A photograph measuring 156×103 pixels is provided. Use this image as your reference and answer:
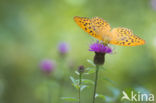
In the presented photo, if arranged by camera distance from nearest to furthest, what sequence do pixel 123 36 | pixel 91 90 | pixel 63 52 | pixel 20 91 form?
pixel 123 36
pixel 63 52
pixel 91 90
pixel 20 91

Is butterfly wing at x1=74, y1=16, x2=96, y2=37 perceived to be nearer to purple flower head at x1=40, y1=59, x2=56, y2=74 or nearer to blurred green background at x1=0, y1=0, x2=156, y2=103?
blurred green background at x1=0, y1=0, x2=156, y2=103

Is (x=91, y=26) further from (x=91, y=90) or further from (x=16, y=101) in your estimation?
(x=16, y=101)

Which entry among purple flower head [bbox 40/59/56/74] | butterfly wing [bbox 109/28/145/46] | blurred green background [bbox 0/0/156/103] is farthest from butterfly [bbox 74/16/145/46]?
purple flower head [bbox 40/59/56/74]

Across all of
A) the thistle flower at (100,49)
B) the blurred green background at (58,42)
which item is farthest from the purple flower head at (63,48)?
the thistle flower at (100,49)

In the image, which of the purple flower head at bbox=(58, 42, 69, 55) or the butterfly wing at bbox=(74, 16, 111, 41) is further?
the purple flower head at bbox=(58, 42, 69, 55)

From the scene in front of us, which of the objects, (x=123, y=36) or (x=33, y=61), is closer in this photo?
(x=123, y=36)

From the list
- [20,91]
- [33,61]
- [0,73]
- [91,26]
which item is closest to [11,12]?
[33,61]
